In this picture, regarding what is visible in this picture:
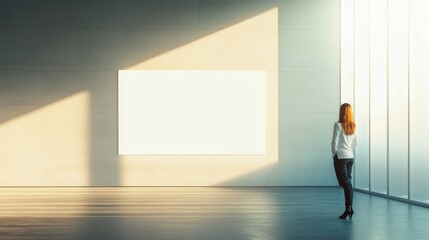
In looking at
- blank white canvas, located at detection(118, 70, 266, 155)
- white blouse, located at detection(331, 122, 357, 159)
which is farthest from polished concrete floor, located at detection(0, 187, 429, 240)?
blank white canvas, located at detection(118, 70, 266, 155)

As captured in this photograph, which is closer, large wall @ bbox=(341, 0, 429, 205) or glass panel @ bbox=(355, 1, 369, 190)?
large wall @ bbox=(341, 0, 429, 205)

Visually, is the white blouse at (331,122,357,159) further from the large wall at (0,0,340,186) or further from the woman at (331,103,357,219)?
the large wall at (0,0,340,186)

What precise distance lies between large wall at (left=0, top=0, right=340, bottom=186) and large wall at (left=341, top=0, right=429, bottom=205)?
48.1 inches

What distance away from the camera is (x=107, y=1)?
20.5 metres

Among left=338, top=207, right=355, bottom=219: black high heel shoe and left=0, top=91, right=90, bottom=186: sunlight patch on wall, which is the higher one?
left=0, top=91, right=90, bottom=186: sunlight patch on wall

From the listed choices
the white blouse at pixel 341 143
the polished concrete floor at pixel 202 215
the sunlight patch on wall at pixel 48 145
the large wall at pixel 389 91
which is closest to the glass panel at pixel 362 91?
the large wall at pixel 389 91

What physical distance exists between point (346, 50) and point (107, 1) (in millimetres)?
6519

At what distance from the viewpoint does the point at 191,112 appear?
2047cm

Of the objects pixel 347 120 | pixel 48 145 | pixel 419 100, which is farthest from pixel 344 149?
pixel 48 145

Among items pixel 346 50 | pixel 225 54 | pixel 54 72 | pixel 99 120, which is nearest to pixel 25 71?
pixel 54 72

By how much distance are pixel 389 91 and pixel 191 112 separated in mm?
6261

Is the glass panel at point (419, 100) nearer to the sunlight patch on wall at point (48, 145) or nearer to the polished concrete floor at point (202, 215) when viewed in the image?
the polished concrete floor at point (202, 215)

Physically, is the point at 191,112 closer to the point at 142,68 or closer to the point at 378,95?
the point at 142,68

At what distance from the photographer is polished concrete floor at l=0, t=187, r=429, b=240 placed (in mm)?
9812
